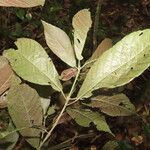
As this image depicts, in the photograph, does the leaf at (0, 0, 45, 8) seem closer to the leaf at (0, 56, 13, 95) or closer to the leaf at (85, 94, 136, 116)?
the leaf at (0, 56, 13, 95)

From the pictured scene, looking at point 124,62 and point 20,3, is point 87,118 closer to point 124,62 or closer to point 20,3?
point 124,62

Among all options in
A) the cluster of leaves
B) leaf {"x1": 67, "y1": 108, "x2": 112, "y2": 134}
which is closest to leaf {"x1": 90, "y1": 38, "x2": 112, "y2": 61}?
the cluster of leaves

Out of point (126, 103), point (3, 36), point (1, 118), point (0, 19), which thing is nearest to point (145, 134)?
point (1, 118)

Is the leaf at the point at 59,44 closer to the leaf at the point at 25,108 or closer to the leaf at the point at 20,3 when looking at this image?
the leaf at the point at 25,108

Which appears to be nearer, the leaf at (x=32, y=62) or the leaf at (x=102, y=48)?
the leaf at (x=32, y=62)

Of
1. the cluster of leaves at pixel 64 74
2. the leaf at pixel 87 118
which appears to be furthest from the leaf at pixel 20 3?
the leaf at pixel 87 118
